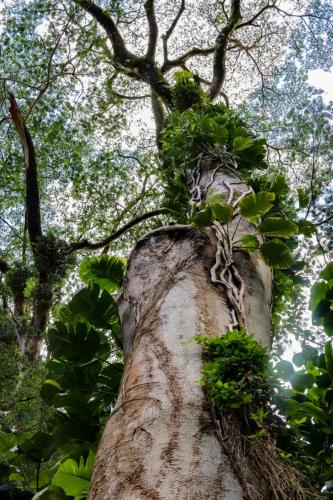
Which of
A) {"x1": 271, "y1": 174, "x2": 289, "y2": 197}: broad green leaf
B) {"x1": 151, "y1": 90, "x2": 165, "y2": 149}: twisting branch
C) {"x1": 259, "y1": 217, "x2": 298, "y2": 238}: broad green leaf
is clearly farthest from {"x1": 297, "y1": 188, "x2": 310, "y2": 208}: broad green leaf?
{"x1": 151, "y1": 90, "x2": 165, "y2": 149}: twisting branch

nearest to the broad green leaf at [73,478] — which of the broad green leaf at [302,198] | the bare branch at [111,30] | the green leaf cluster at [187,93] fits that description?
the broad green leaf at [302,198]

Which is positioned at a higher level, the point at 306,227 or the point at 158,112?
the point at 158,112

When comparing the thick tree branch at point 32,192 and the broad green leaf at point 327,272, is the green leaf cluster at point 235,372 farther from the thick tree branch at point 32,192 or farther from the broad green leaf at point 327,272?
the thick tree branch at point 32,192

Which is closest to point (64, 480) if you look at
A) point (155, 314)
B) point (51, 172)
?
point (155, 314)

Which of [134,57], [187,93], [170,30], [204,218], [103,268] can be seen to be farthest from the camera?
[170,30]

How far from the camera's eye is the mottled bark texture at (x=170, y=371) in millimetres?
1268

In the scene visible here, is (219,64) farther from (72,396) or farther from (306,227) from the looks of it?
(72,396)

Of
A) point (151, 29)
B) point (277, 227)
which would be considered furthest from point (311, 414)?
point (151, 29)

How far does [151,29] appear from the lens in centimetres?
878

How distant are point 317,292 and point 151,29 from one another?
26.1 ft

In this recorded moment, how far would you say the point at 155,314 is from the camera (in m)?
2.01

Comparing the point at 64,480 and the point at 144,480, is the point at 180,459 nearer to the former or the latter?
the point at 144,480

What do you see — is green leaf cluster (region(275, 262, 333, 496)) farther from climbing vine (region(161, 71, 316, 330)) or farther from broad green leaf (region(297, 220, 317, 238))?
broad green leaf (region(297, 220, 317, 238))

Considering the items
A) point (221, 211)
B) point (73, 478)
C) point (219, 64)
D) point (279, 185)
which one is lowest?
point (73, 478)
